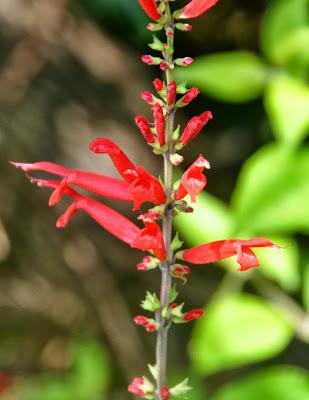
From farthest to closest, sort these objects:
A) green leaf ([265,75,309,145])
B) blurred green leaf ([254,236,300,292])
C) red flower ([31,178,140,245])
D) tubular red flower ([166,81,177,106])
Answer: blurred green leaf ([254,236,300,292]) < green leaf ([265,75,309,145]) < red flower ([31,178,140,245]) < tubular red flower ([166,81,177,106])

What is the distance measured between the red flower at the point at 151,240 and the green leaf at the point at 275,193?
2.83ft

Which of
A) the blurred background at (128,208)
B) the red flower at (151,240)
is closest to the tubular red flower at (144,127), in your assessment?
the red flower at (151,240)

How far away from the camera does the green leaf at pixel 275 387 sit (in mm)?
1828

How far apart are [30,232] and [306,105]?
1.59m

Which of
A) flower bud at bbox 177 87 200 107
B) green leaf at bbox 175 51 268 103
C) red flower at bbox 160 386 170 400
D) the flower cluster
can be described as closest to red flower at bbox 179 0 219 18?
the flower cluster

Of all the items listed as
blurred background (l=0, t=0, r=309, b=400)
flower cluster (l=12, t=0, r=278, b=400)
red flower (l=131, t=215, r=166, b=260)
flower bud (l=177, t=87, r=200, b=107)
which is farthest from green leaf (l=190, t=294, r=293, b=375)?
flower bud (l=177, t=87, r=200, b=107)

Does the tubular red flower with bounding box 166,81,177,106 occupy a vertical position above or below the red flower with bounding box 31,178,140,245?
above

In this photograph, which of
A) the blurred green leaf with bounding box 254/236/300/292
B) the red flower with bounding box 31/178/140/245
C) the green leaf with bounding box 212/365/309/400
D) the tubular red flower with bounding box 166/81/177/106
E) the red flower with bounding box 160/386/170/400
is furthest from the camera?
the blurred green leaf with bounding box 254/236/300/292

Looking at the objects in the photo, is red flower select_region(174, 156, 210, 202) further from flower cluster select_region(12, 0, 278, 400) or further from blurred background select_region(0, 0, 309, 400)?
A: blurred background select_region(0, 0, 309, 400)

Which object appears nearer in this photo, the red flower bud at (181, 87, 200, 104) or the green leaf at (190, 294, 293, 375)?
the red flower bud at (181, 87, 200, 104)

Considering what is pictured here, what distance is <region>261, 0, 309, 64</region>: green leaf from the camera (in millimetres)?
2125

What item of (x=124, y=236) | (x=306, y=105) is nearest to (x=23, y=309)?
(x=306, y=105)

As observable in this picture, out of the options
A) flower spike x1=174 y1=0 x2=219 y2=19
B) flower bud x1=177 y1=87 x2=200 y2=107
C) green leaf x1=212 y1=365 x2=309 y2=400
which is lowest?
green leaf x1=212 y1=365 x2=309 y2=400

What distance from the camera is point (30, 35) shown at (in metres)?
2.77
